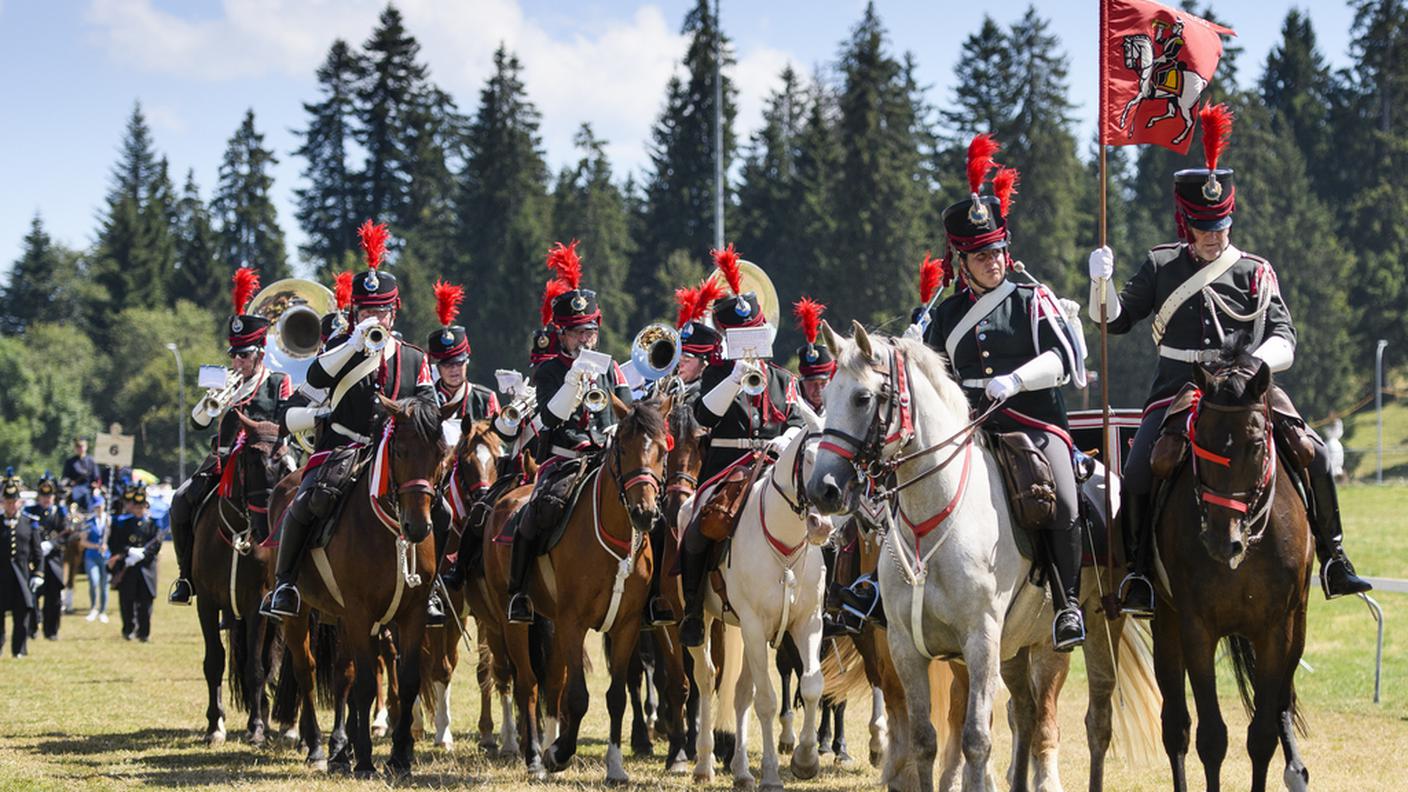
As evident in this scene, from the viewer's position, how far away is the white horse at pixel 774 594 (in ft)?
36.1

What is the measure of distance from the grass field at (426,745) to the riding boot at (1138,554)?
2535 mm

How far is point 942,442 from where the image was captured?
838cm

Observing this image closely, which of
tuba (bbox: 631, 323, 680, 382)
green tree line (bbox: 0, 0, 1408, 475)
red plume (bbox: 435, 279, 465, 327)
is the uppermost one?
green tree line (bbox: 0, 0, 1408, 475)

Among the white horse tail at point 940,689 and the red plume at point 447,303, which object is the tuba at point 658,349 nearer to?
the red plume at point 447,303

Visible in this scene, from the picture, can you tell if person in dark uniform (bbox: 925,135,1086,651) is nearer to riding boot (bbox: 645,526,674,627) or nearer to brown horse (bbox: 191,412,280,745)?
riding boot (bbox: 645,526,674,627)

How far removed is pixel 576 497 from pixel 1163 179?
275 ft

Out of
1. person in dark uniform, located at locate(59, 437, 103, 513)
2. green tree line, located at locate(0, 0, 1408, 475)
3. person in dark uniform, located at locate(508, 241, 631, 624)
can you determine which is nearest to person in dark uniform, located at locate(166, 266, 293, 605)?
person in dark uniform, located at locate(508, 241, 631, 624)

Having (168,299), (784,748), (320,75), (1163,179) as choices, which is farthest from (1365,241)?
(784,748)

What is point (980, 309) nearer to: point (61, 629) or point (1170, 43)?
point (1170, 43)

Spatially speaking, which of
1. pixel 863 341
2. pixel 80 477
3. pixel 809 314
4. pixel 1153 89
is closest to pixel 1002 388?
pixel 863 341

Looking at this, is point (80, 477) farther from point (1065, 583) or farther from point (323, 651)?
point (1065, 583)

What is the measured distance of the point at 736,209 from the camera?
294ft

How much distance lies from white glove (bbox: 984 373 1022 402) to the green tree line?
6061 cm

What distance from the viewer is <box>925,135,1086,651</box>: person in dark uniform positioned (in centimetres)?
880
